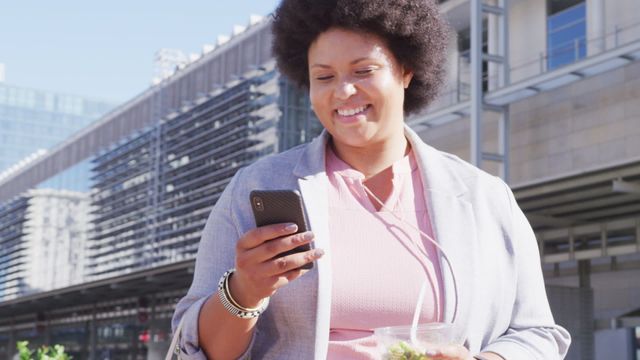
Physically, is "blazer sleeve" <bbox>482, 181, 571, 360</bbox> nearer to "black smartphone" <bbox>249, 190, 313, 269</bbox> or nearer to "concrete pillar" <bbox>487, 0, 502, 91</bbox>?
"black smartphone" <bbox>249, 190, 313, 269</bbox>

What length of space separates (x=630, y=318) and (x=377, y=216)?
1649 cm

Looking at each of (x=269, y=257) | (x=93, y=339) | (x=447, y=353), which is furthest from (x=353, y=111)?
(x=93, y=339)

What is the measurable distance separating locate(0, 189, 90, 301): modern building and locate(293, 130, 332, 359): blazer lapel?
42.2 metres

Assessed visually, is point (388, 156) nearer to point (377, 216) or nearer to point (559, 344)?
point (377, 216)

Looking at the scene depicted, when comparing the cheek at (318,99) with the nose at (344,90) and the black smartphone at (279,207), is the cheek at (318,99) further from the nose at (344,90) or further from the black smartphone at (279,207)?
the black smartphone at (279,207)

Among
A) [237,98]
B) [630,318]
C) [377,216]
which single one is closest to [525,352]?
[377,216]

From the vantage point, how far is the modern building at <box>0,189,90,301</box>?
45.0 meters

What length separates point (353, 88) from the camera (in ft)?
6.73

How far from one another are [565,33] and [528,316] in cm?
1536

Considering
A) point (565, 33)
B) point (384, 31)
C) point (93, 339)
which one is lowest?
point (384, 31)

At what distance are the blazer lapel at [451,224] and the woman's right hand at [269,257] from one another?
0.37 m

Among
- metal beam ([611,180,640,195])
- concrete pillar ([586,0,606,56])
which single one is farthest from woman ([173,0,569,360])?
concrete pillar ([586,0,606,56])

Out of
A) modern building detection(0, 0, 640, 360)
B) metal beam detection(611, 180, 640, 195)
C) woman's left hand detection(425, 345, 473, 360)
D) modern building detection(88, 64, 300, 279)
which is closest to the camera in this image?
woman's left hand detection(425, 345, 473, 360)

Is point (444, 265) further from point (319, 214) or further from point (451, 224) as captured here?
point (319, 214)
